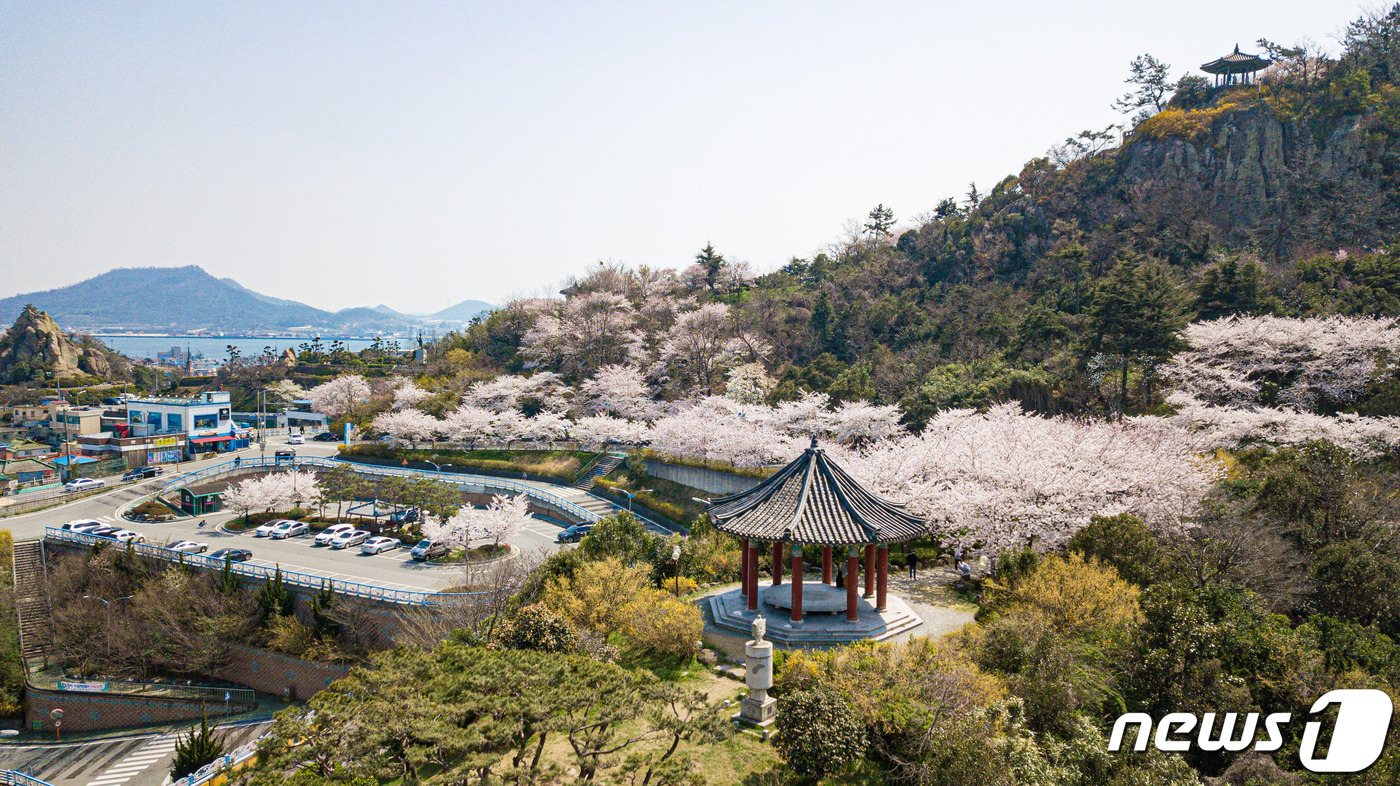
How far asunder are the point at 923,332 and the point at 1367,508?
3698 centimetres

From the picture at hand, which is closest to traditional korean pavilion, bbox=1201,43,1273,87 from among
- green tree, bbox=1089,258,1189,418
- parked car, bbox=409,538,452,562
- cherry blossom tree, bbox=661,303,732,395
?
green tree, bbox=1089,258,1189,418

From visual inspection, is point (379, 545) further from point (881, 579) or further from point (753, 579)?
point (881, 579)

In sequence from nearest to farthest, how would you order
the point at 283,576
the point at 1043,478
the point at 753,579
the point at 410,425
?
the point at 753,579 → the point at 1043,478 → the point at 283,576 → the point at 410,425

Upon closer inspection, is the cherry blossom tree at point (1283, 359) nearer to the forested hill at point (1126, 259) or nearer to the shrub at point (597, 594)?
the forested hill at point (1126, 259)

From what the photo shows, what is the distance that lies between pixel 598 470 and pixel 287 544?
20720 mm

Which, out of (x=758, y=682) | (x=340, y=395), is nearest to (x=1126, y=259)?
(x=758, y=682)

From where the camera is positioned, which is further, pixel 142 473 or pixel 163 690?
pixel 142 473

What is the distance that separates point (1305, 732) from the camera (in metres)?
12.6

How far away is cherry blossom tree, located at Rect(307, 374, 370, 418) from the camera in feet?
258

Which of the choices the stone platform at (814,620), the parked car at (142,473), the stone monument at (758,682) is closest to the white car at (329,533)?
the parked car at (142,473)

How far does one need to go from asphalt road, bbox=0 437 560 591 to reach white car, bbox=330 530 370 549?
1.67 feet

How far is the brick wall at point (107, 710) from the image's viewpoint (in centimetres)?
3266

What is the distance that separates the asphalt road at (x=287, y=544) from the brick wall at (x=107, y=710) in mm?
7540

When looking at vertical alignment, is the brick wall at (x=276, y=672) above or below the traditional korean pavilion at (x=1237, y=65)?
below
